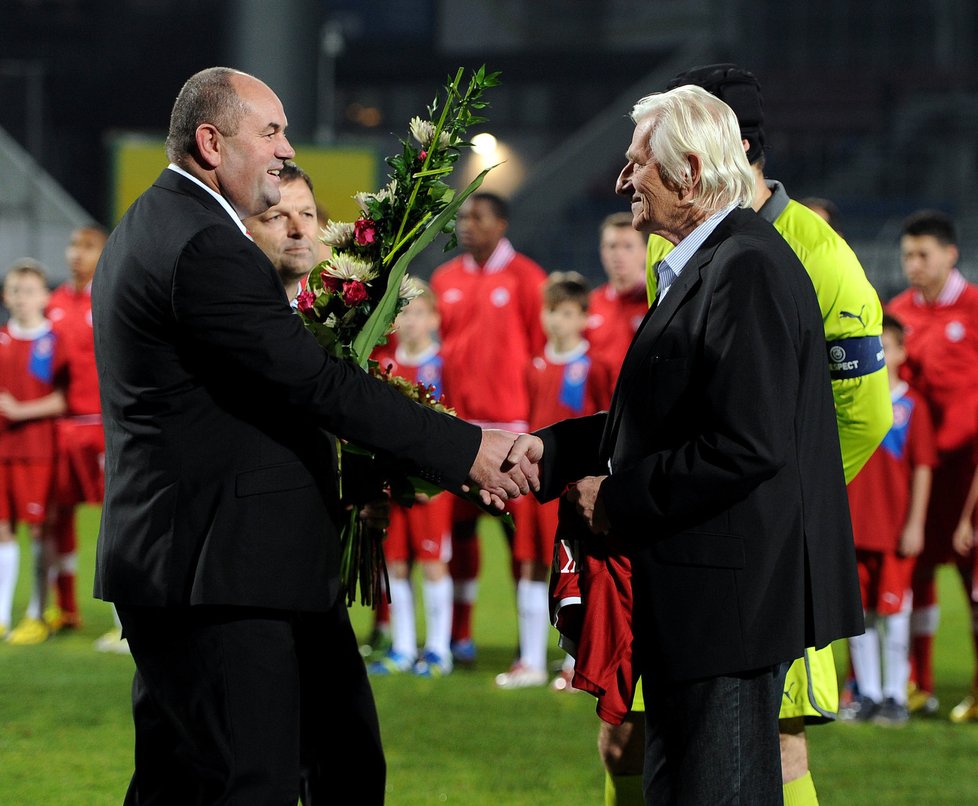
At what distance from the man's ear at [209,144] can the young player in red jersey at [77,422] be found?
547 cm

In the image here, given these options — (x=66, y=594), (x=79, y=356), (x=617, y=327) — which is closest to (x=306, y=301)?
(x=617, y=327)

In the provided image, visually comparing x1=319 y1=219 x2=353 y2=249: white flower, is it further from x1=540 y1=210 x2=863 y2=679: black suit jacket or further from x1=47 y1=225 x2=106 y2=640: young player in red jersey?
x1=47 y1=225 x2=106 y2=640: young player in red jersey

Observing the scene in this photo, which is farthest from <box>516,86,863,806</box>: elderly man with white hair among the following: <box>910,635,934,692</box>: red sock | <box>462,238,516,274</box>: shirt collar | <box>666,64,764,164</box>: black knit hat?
<box>462,238,516,274</box>: shirt collar

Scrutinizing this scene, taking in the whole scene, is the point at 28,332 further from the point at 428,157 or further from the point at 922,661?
the point at 428,157

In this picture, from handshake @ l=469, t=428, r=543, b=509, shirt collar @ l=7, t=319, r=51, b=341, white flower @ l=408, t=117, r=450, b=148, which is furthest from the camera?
shirt collar @ l=7, t=319, r=51, b=341

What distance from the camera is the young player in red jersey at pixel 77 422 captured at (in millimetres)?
8383

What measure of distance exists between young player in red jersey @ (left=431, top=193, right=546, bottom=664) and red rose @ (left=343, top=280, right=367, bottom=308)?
14.4 feet

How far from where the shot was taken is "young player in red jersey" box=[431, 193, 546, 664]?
7832mm

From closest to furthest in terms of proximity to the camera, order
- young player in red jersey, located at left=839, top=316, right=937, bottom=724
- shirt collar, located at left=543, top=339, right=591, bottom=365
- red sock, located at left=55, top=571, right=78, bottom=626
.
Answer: young player in red jersey, located at left=839, top=316, right=937, bottom=724
shirt collar, located at left=543, top=339, right=591, bottom=365
red sock, located at left=55, top=571, right=78, bottom=626

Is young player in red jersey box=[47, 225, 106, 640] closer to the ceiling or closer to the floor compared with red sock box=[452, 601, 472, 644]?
closer to the ceiling

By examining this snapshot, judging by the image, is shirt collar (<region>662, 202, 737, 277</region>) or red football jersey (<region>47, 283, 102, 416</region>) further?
red football jersey (<region>47, 283, 102, 416</region>)

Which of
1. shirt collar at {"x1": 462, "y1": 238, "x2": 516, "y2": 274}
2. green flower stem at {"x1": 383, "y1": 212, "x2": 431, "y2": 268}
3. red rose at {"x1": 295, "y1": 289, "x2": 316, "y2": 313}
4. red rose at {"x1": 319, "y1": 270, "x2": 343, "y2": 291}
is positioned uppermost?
shirt collar at {"x1": 462, "y1": 238, "x2": 516, "y2": 274}

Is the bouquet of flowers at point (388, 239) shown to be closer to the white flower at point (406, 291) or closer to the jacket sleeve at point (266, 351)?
the white flower at point (406, 291)

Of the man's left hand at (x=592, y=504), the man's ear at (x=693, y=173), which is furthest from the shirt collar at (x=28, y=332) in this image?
the man's ear at (x=693, y=173)
